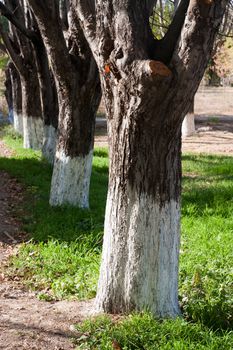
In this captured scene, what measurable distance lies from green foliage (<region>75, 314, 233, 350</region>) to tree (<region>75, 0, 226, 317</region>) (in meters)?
0.24

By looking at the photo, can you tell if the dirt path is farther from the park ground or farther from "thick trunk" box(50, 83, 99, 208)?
"thick trunk" box(50, 83, 99, 208)

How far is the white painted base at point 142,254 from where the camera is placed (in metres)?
4.34

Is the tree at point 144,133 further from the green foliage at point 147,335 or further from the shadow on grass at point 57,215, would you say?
the shadow on grass at point 57,215

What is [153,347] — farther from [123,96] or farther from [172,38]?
[172,38]

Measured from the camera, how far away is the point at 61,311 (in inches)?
185

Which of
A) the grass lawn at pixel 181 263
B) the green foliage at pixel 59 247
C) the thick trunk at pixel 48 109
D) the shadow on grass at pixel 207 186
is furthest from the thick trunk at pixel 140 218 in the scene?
the thick trunk at pixel 48 109

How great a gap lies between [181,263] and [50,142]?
695 cm

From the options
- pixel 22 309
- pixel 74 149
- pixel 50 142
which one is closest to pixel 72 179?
pixel 74 149

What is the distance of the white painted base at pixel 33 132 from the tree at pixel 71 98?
6646mm

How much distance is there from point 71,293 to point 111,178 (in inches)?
57.2

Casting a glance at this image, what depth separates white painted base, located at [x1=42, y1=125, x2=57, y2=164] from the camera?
474 inches

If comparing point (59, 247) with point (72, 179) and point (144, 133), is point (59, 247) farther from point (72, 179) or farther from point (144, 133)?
point (144, 133)

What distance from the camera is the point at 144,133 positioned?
4.09m

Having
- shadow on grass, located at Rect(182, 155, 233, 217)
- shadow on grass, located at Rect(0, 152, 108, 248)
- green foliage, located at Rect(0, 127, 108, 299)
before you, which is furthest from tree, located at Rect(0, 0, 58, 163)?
shadow on grass, located at Rect(182, 155, 233, 217)
